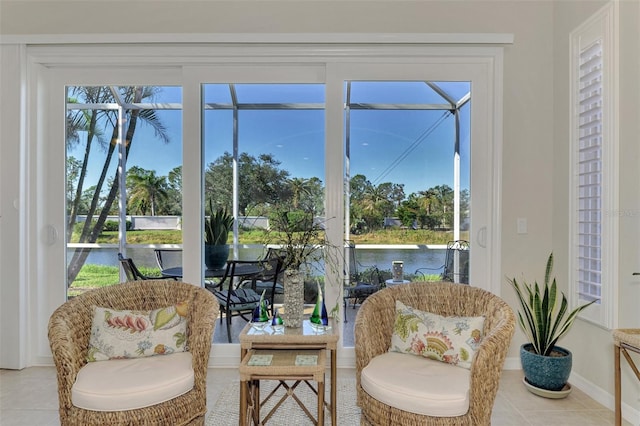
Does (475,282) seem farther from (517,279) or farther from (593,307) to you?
(593,307)

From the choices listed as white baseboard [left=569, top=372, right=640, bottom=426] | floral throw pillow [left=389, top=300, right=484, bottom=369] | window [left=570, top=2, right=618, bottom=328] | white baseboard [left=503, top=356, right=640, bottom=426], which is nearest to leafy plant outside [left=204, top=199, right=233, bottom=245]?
floral throw pillow [left=389, top=300, right=484, bottom=369]

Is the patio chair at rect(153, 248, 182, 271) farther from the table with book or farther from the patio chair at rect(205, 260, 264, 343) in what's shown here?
the table with book

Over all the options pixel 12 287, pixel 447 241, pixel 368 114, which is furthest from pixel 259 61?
pixel 12 287

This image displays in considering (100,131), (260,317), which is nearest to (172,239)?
(100,131)

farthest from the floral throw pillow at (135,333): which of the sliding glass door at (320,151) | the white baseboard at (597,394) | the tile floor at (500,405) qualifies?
the white baseboard at (597,394)

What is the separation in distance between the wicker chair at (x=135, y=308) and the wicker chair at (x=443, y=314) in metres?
0.80

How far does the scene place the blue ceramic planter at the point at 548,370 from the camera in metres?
2.33

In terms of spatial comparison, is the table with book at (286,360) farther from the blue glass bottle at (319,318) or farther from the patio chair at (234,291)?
the patio chair at (234,291)

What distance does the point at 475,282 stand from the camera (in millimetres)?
2885

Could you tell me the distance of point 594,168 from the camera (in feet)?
7.86

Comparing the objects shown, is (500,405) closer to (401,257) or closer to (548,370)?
(548,370)

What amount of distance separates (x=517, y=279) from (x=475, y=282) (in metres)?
0.34

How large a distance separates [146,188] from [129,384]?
6.14ft

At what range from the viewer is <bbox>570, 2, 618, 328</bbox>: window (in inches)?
88.1
